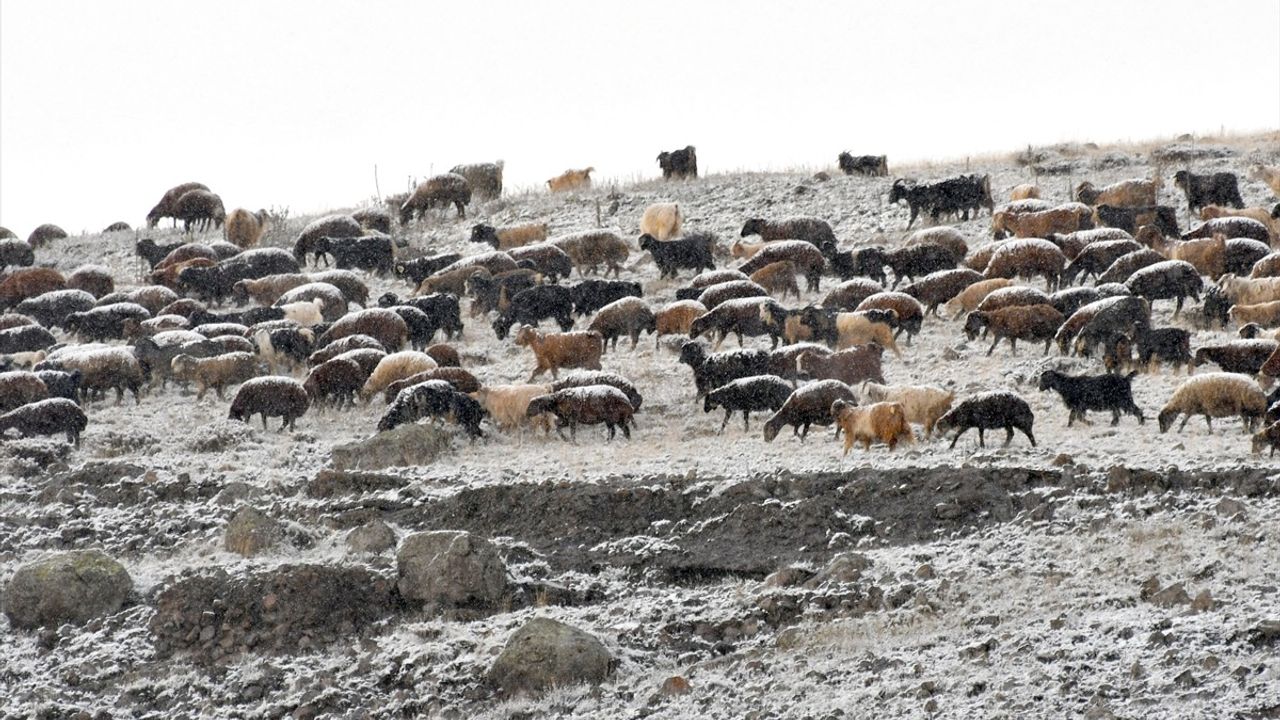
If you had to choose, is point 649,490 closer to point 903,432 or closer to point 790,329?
point 903,432

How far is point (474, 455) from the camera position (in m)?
16.3

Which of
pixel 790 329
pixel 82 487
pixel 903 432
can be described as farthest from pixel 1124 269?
pixel 82 487

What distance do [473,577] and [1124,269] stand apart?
11.9m

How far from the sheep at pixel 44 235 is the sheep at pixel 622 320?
60.0 feet

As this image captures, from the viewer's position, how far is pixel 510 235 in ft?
92.6

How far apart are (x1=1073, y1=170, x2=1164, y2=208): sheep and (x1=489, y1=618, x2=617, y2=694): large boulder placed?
18041 millimetres

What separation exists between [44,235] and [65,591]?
2399 centimetres

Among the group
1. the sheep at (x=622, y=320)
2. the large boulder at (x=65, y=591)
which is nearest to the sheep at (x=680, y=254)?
the sheep at (x=622, y=320)

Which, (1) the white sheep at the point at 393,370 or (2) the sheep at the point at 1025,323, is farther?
(1) the white sheep at the point at 393,370

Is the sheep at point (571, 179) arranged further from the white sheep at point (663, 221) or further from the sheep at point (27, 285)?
the sheep at point (27, 285)

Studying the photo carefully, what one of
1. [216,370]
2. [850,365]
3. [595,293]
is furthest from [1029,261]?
[216,370]

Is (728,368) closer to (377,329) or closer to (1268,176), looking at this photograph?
(377,329)

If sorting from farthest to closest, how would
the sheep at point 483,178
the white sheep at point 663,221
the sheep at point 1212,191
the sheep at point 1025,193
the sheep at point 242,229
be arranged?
the sheep at point 483,178
the sheep at point 242,229
the sheep at point 1025,193
the white sheep at point 663,221
the sheep at point 1212,191

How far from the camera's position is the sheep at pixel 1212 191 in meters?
26.2
